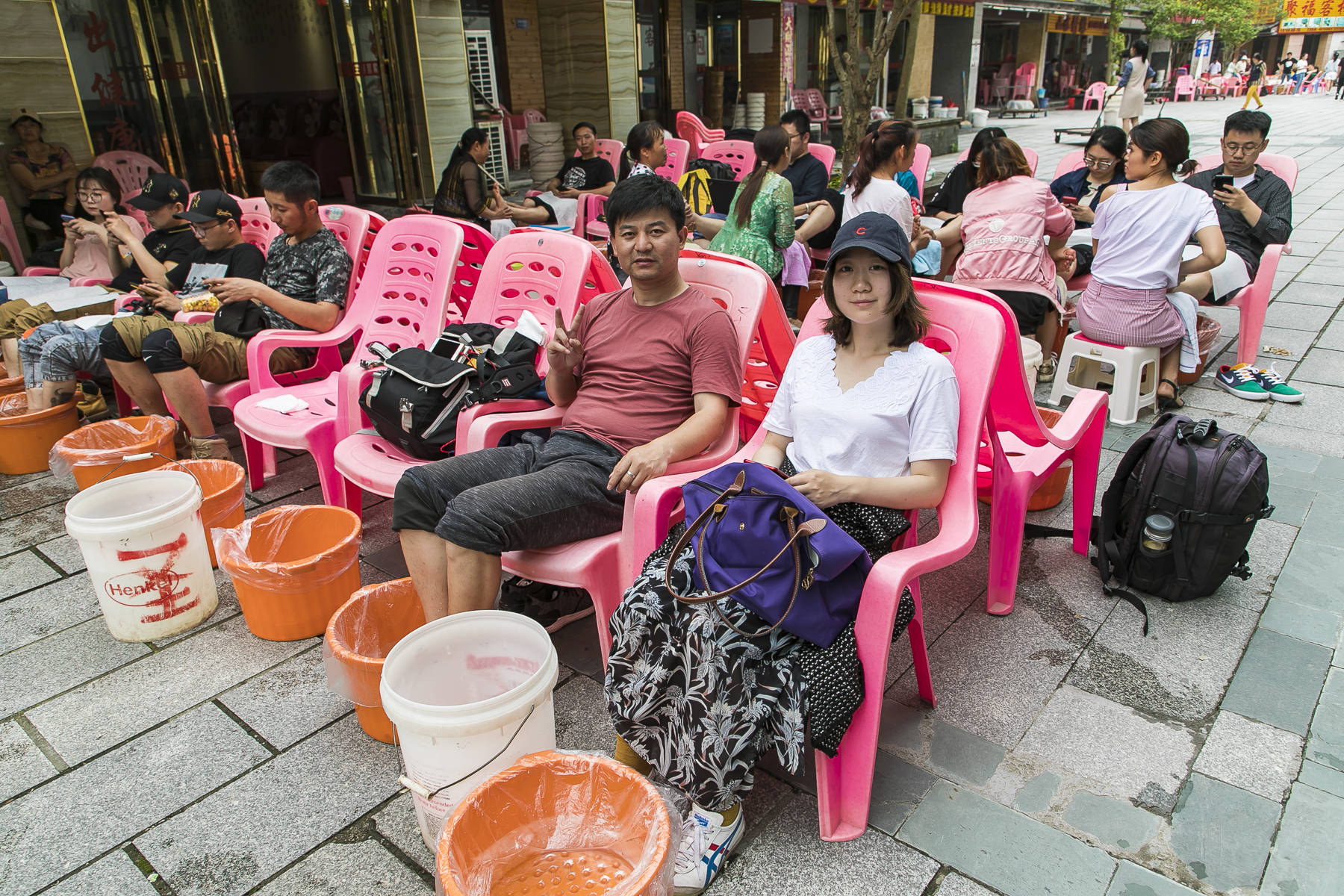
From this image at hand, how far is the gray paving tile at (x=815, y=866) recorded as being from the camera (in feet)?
6.26

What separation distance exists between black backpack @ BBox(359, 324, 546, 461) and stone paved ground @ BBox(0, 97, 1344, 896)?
2.13 ft

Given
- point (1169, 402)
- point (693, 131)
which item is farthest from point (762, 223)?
point (693, 131)

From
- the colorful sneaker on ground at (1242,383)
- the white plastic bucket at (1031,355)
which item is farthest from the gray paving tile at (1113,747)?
the colorful sneaker on ground at (1242,383)

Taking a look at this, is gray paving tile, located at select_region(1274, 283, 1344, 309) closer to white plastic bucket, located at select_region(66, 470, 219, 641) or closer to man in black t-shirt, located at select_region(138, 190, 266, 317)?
man in black t-shirt, located at select_region(138, 190, 266, 317)

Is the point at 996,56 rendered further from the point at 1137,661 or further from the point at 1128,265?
the point at 1137,661

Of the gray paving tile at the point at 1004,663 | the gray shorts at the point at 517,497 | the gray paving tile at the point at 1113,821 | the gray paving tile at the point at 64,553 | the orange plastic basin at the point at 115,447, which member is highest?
the gray shorts at the point at 517,497

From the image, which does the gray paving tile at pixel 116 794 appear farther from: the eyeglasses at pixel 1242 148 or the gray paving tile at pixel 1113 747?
the eyeglasses at pixel 1242 148

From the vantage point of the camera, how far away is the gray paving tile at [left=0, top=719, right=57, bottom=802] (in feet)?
7.50

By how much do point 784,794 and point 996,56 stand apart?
2974cm

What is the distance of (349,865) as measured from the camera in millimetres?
2006

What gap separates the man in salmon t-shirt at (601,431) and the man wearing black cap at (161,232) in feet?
9.78

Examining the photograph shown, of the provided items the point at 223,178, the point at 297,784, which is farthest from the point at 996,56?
the point at 297,784

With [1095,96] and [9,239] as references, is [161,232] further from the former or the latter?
[1095,96]

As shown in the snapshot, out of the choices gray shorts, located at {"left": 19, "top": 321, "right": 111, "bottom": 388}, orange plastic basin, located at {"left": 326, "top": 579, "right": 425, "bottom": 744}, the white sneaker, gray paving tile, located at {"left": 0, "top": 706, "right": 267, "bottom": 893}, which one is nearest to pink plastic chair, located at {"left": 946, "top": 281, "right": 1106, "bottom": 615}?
the white sneaker
